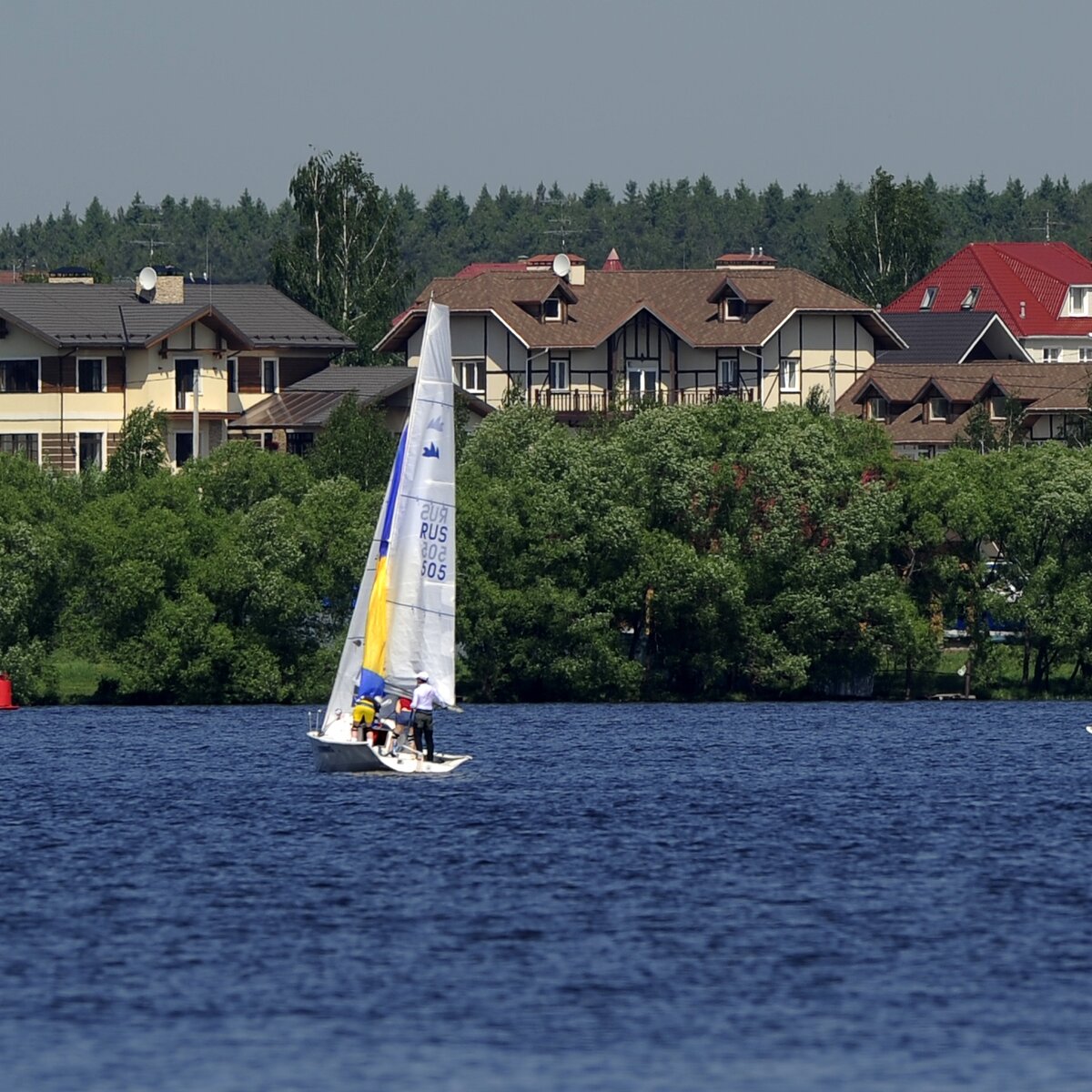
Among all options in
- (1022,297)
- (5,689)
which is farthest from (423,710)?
(1022,297)

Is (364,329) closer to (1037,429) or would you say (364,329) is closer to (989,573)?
(1037,429)

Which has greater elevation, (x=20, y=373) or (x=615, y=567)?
(x=20, y=373)

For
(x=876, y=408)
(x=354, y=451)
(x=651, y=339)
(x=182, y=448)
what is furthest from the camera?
(x=876, y=408)

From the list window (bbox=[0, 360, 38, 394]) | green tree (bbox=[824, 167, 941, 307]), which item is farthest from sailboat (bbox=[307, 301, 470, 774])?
green tree (bbox=[824, 167, 941, 307])

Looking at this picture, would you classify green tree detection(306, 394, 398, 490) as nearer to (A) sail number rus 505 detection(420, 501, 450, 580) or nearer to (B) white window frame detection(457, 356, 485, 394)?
(B) white window frame detection(457, 356, 485, 394)

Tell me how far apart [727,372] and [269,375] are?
1026 inches

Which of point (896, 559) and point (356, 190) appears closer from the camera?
point (896, 559)

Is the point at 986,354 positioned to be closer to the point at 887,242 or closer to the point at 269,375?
the point at 887,242

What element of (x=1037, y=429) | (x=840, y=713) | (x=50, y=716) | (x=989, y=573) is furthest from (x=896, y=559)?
(x=1037, y=429)

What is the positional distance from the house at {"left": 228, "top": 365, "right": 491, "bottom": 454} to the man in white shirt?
2442 inches

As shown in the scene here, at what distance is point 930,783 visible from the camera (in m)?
62.8

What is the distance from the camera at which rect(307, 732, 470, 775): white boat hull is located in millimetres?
58438

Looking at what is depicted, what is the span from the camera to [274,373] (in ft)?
429

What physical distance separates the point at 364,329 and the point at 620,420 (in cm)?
4752
